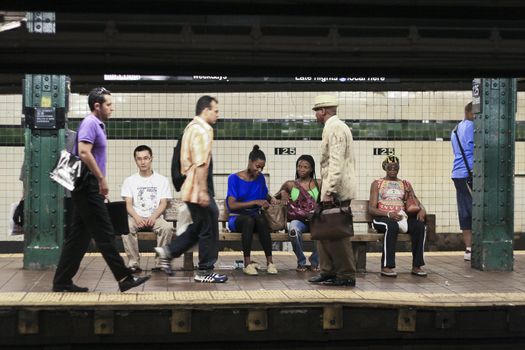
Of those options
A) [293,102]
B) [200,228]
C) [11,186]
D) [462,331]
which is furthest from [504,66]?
[11,186]

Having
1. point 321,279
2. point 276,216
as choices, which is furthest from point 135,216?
point 321,279

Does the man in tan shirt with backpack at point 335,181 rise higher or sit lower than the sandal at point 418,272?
higher

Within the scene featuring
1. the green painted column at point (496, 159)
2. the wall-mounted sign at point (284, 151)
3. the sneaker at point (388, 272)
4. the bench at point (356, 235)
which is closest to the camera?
the sneaker at point (388, 272)

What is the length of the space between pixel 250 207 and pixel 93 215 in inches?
75.5

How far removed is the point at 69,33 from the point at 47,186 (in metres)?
4.39

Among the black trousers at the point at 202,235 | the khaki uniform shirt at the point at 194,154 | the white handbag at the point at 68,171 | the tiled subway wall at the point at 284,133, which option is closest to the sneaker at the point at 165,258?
the black trousers at the point at 202,235

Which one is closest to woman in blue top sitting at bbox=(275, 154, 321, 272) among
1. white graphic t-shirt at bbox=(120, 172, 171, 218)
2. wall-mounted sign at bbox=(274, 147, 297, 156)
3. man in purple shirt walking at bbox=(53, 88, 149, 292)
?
white graphic t-shirt at bbox=(120, 172, 171, 218)

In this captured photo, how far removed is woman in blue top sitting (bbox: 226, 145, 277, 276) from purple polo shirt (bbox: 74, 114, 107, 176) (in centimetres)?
174

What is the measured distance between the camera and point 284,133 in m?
11.2

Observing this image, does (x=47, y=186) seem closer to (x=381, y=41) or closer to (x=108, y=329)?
(x=108, y=329)

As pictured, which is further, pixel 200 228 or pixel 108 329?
pixel 200 228

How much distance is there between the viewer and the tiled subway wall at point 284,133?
1098 centimetres

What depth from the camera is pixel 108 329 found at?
18.7 ft

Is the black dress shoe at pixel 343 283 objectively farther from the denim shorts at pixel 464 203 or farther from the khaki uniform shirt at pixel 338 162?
the denim shorts at pixel 464 203
